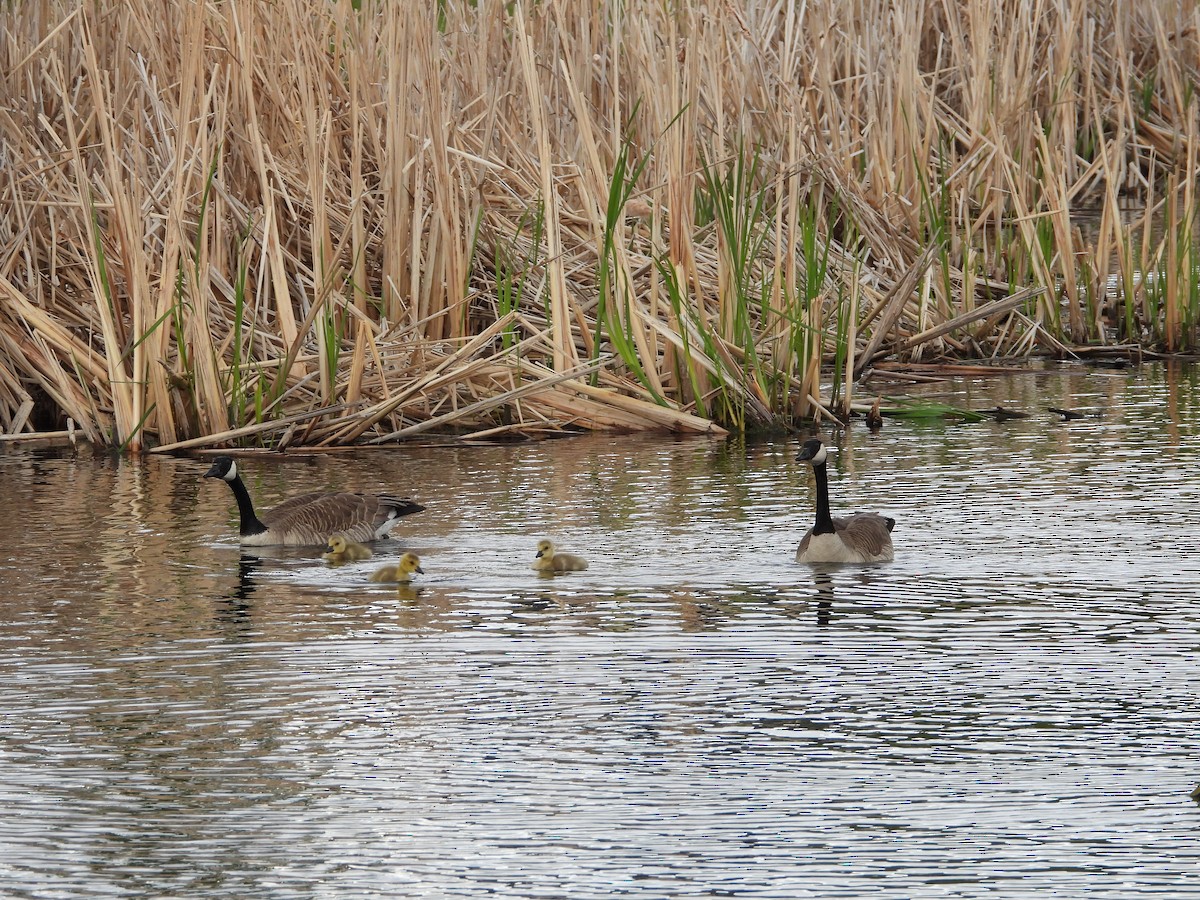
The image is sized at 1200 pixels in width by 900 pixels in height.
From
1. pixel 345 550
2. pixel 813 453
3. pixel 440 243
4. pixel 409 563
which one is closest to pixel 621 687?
pixel 409 563

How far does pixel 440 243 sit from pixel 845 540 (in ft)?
13.5

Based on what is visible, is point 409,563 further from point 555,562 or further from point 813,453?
point 813,453

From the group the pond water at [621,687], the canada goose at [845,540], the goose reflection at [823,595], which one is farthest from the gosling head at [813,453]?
the goose reflection at [823,595]

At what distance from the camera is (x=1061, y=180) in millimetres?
12945

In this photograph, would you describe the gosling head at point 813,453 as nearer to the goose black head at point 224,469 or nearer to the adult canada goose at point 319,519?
the adult canada goose at point 319,519

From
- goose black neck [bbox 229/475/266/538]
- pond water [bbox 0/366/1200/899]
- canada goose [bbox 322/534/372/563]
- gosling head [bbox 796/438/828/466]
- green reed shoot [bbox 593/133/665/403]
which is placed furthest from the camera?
green reed shoot [bbox 593/133/665/403]

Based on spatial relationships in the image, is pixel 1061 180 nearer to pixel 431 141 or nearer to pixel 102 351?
pixel 431 141

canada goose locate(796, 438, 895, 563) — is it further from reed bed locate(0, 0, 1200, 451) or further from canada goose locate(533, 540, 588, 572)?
reed bed locate(0, 0, 1200, 451)

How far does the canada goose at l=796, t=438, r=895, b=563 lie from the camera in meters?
7.72

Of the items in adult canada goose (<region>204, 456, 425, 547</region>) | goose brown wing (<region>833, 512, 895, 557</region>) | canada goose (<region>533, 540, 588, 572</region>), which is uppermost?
adult canada goose (<region>204, 456, 425, 547</region>)

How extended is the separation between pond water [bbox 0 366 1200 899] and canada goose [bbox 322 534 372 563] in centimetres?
7

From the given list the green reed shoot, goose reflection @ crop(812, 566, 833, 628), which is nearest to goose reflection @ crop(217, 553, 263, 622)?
goose reflection @ crop(812, 566, 833, 628)

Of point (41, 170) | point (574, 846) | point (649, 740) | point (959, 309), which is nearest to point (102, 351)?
point (41, 170)

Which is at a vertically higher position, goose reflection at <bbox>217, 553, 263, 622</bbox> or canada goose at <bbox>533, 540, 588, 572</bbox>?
canada goose at <bbox>533, 540, 588, 572</bbox>
